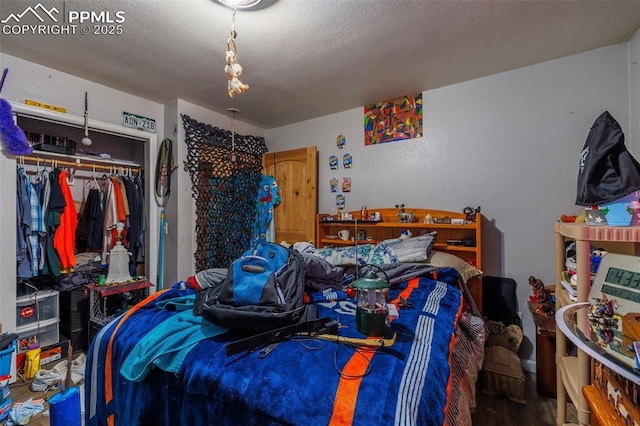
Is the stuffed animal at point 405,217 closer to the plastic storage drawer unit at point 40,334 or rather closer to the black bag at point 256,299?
the black bag at point 256,299

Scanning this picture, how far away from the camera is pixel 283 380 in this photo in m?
0.93

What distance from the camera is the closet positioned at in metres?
2.19

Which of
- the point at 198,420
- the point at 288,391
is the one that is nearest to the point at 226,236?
the point at 198,420

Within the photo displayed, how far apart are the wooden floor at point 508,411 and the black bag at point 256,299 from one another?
4.59 ft

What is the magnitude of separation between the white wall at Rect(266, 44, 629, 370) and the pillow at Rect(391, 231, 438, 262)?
522 mm

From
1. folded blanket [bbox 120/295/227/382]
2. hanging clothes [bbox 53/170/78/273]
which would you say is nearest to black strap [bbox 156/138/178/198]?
hanging clothes [bbox 53/170/78/273]

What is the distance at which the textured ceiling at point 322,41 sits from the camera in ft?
5.44

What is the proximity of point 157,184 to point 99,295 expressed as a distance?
122 centimetres

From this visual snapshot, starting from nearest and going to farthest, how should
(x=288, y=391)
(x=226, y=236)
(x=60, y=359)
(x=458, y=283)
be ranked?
(x=288, y=391)
(x=458, y=283)
(x=60, y=359)
(x=226, y=236)

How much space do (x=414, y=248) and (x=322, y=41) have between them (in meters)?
1.74

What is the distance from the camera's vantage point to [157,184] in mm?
3045

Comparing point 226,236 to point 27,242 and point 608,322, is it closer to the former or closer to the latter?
point 27,242

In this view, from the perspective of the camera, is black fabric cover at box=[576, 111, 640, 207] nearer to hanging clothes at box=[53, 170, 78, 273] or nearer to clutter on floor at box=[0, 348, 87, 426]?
clutter on floor at box=[0, 348, 87, 426]

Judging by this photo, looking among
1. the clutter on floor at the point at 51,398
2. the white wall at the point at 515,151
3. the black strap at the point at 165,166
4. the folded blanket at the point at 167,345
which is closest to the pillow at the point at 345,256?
the white wall at the point at 515,151
